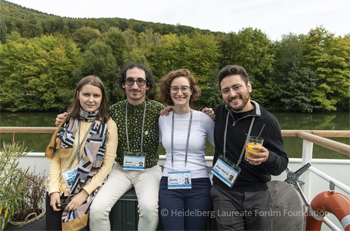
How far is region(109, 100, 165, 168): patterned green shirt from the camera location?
206 centimetres

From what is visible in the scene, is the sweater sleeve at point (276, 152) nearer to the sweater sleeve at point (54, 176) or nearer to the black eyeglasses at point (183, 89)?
the black eyeglasses at point (183, 89)

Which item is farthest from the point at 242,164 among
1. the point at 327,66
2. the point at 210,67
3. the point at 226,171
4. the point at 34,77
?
the point at 327,66

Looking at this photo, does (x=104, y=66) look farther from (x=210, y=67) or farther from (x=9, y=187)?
(x=9, y=187)

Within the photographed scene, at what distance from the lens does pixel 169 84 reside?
2.05m

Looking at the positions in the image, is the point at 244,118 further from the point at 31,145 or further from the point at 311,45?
the point at 311,45

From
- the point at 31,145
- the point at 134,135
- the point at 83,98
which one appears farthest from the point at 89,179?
the point at 31,145

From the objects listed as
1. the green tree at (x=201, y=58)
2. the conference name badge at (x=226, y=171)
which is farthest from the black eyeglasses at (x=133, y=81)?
the green tree at (x=201, y=58)

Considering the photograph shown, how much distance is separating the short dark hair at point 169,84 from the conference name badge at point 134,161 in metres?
0.58

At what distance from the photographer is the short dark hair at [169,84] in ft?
6.60

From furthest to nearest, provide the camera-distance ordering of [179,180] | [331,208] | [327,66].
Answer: [327,66]
[179,180]
[331,208]

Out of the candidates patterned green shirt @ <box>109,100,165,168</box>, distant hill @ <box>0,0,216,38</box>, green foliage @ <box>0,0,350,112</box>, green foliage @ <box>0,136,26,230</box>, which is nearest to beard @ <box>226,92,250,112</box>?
patterned green shirt @ <box>109,100,165,168</box>

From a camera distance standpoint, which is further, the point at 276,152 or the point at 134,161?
the point at 134,161

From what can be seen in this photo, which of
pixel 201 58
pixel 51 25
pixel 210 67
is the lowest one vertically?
pixel 210 67

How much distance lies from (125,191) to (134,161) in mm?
258
